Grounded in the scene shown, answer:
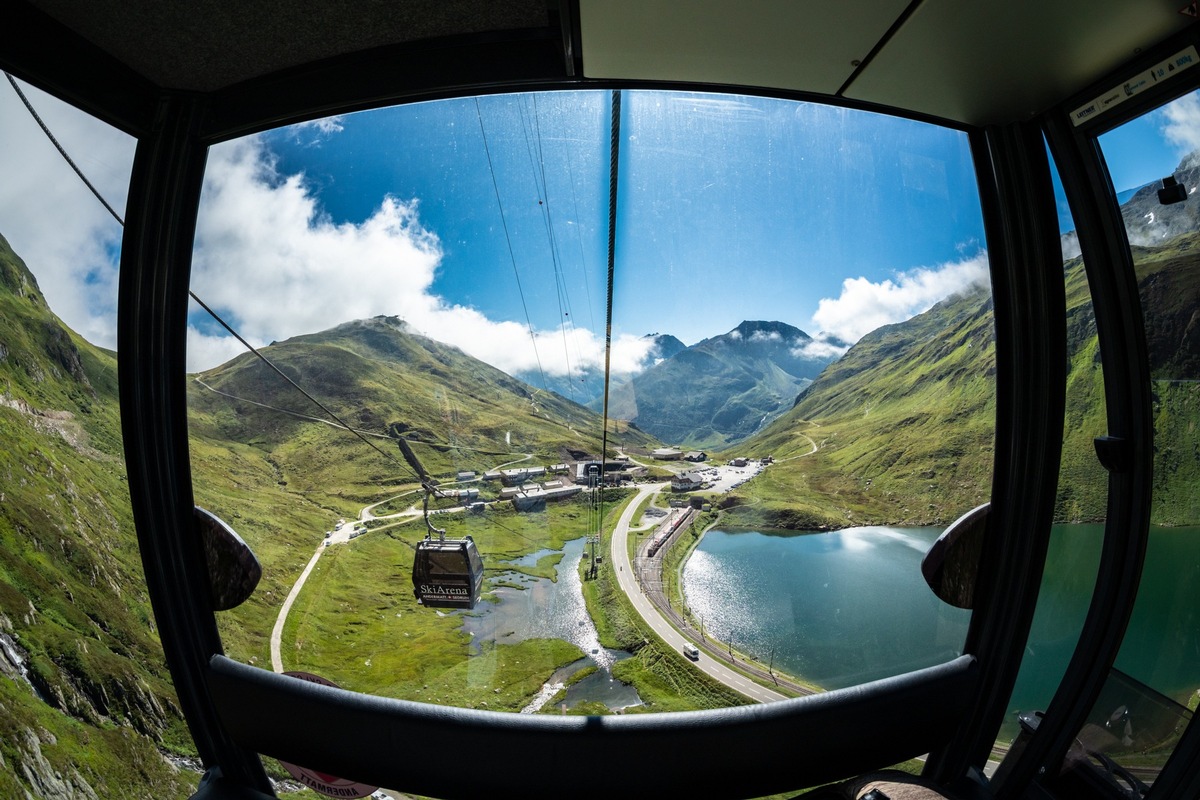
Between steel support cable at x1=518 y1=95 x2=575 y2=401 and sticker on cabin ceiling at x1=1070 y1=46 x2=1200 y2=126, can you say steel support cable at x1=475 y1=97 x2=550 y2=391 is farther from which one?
sticker on cabin ceiling at x1=1070 y1=46 x2=1200 y2=126

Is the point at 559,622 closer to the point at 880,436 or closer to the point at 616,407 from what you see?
the point at 616,407

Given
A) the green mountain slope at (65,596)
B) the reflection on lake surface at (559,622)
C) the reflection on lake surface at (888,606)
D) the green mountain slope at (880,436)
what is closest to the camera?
the reflection on lake surface at (888,606)

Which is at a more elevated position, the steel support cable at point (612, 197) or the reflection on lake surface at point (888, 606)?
the steel support cable at point (612, 197)

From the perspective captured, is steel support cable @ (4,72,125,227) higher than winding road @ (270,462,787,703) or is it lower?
higher

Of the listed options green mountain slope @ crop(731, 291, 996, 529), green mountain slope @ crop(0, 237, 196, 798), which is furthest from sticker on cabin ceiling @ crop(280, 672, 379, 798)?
green mountain slope @ crop(731, 291, 996, 529)

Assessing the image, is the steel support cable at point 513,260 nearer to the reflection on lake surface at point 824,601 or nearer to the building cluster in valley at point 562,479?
the building cluster in valley at point 562,479

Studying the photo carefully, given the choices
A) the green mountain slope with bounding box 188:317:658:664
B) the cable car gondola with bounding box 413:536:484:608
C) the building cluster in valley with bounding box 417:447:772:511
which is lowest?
the cable car gondola with bounding box 413:536:484:608

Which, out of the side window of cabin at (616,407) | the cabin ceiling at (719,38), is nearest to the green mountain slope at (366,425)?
the side window of cabin at (616,407)

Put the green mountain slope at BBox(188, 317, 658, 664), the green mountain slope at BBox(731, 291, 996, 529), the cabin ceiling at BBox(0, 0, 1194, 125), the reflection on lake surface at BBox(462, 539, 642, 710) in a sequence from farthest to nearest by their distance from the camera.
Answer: the green mountain slope at BBox(188, 317, 658, 664)
the reflection on lake surface at BBox(462, 539, 642, 710)
the green mountain slope at BBox(731, 291, 996, 529)
the cabin ceiling at BBox(0, 0, 1194, 125)
